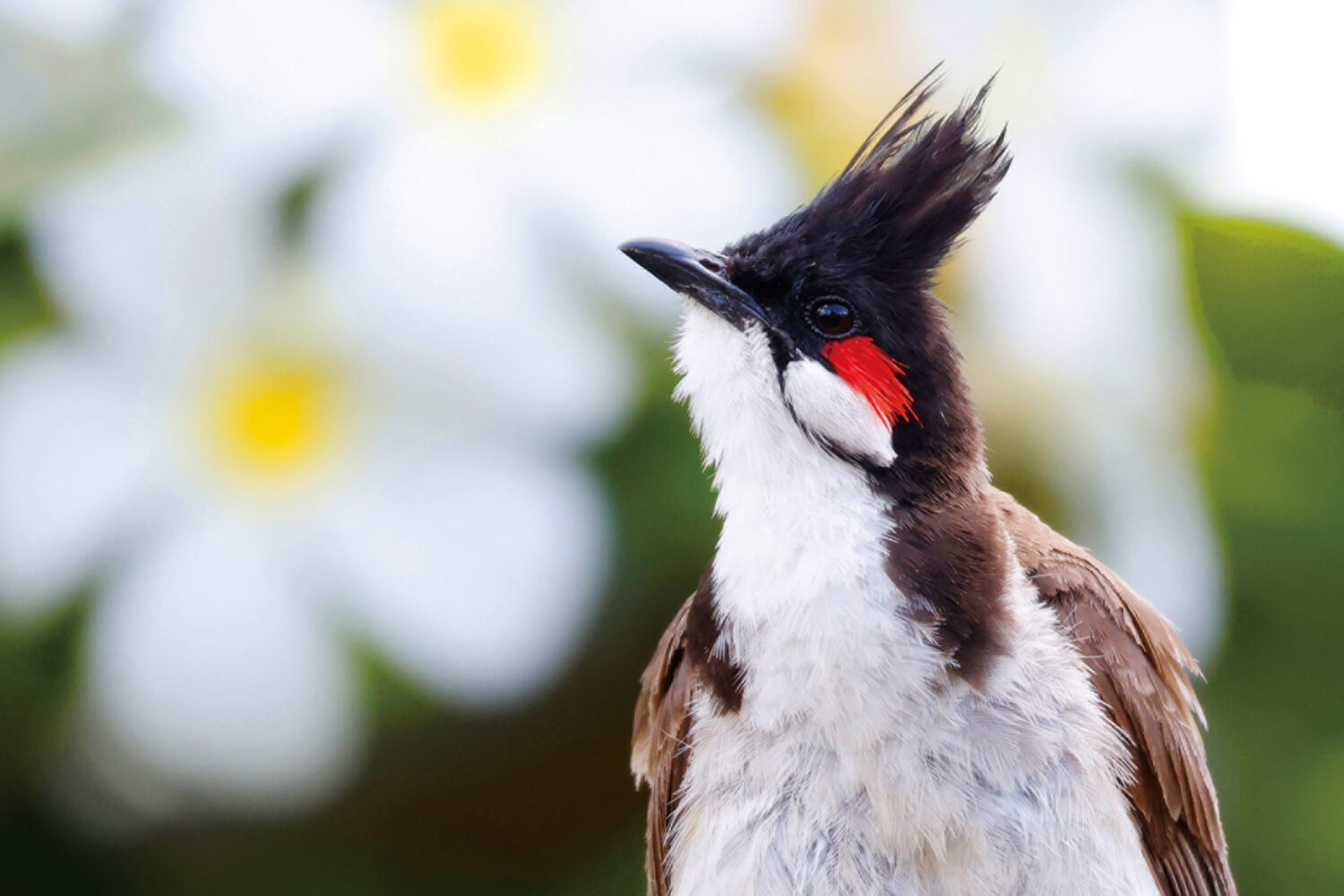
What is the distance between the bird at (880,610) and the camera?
80cm

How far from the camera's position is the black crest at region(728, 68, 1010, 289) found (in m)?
0.86

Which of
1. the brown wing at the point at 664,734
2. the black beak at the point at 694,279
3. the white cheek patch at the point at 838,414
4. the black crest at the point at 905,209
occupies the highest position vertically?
the black crest at the point at 905,209

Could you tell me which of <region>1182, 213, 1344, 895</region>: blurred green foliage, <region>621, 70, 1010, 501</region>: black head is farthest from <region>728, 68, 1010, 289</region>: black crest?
<region>1182, 213, 1344, 895</region>: blurred green foliage

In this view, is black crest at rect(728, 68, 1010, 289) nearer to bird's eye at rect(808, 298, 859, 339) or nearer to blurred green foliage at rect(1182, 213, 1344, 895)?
bird's eye at rect(808, 298, 859, 339)

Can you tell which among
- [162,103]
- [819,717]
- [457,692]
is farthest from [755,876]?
[162,103]

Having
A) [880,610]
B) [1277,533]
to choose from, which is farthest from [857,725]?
[1277,533]

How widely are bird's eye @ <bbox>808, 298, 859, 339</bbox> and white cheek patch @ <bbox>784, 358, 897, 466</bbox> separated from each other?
0.03 meters

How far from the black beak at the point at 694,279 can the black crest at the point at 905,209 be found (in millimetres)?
24

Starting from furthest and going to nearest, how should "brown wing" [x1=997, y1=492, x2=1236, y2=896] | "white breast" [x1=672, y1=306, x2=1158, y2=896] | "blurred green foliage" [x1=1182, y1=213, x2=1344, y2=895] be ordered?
"blurred green foliage" [x1=1182, y1=213, x2=1344, y2=895] < "brown wing" [x1=997, y1=492, x2=1236, y2=896] < "white breast" [x1=672, y1=306, x2=1158, y2=896]

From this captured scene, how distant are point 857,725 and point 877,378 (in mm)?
235

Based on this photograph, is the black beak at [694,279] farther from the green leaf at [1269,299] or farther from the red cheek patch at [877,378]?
the green leaf at [1269,299]

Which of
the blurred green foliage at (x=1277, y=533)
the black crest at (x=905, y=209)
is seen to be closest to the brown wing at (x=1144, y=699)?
the black crest at (x=905, y=209)

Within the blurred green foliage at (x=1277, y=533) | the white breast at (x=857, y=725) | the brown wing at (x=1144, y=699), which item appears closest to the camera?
the white breast at (x=857, y=725)

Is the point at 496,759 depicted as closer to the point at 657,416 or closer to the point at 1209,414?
the point at 657,416
